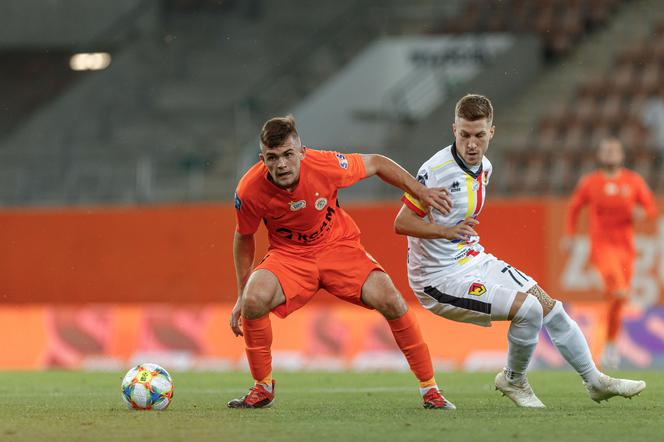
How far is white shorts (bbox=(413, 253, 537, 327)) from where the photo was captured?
24.5ft

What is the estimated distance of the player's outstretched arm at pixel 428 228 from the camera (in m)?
7.26

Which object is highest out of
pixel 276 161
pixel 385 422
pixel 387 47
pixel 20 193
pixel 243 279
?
pixel 387 47

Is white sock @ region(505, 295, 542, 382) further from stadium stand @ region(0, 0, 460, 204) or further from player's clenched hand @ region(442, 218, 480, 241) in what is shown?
stadium stand @ region(0, 0, 460, 204)

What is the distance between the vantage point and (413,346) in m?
7.73

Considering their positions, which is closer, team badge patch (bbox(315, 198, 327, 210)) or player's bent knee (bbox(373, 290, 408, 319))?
player's bent knee (bbox(373, 290, 408, 319))

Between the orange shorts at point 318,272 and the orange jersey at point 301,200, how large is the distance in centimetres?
9

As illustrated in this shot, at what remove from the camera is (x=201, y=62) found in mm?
24422

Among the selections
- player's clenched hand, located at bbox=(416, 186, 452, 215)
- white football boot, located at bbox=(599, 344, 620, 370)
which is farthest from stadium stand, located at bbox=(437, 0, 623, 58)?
player's clenched hand, located at bbox=(416, 186, 452, 215)

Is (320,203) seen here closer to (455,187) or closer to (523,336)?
(455,187)

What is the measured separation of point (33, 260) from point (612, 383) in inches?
483

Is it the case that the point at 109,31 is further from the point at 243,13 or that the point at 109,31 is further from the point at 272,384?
the point at 272,384

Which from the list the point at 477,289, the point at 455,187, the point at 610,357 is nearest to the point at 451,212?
the point at 455,187

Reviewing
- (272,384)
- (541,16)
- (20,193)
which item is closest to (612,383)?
(272,384)

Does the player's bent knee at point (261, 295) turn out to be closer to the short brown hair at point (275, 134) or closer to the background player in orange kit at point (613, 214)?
the short brown hair at point (275, 134)
